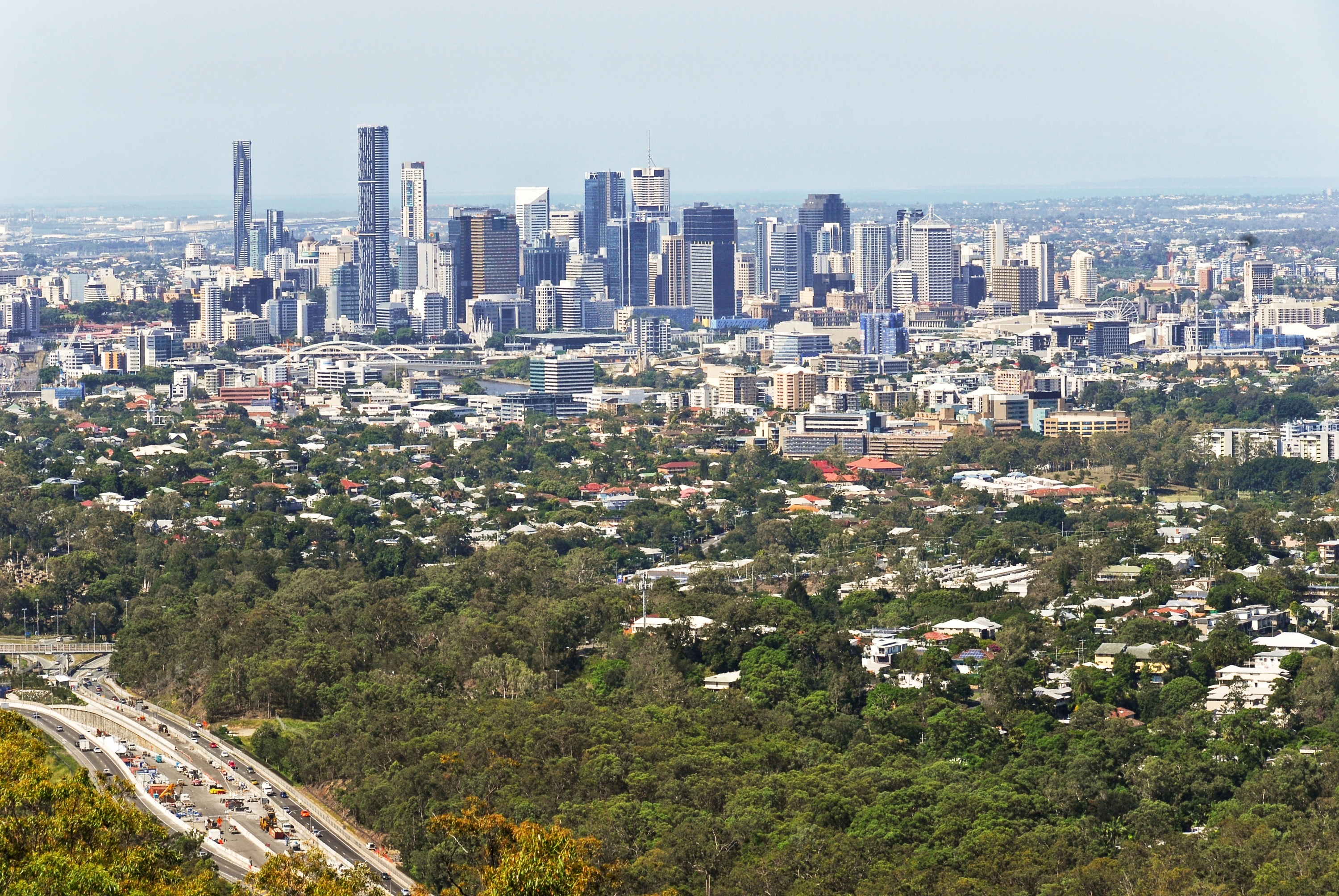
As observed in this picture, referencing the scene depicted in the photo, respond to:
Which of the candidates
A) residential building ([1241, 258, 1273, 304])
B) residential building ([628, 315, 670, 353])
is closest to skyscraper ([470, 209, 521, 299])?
residential building ([628, 315, 670, 353])

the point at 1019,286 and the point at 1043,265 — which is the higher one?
the point at 1043,265

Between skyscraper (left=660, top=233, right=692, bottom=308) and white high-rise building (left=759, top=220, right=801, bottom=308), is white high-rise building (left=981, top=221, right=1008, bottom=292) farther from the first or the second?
skyscraper (left=660, top=233, right=692, bottom=308)

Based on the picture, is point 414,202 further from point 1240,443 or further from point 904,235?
point 1240,443

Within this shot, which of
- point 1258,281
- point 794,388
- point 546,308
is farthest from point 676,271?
point 794,388

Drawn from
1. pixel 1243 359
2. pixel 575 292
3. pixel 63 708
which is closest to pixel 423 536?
pixel 63 708

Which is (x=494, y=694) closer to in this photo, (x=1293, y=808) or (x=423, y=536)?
(x=1293, y=808)

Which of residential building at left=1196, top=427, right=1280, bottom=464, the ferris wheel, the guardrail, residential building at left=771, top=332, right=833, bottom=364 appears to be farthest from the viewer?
the ferris wheel

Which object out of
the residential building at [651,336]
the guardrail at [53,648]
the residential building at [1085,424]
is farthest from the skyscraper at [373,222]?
the guardrail at [53,648]
